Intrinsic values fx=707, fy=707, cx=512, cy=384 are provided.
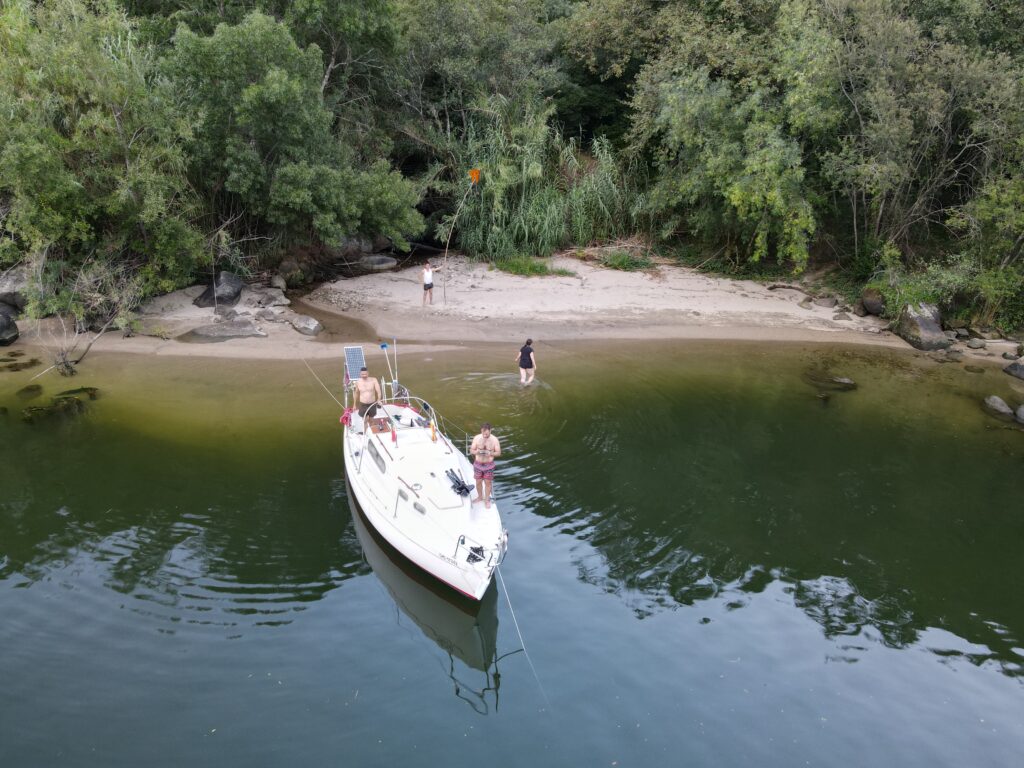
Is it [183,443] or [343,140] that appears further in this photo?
[343,140]

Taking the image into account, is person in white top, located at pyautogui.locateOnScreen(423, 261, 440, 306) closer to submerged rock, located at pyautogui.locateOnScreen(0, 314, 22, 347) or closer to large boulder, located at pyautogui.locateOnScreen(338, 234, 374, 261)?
large boulder, located at pyautogui.locateOnScreen(338, 234, 374, 261)

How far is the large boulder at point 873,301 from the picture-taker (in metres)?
24.9

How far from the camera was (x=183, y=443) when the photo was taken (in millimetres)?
15602

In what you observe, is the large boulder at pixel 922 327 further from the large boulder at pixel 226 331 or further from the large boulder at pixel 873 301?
the large boulder at pixel 226 331

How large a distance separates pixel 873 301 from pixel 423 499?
66.6ft

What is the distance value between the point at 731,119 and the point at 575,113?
30.8ft

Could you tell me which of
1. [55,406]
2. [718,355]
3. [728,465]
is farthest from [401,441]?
[718,355]

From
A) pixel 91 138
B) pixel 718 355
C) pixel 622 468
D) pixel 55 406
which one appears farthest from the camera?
pixel 718 355

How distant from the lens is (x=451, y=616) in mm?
11039

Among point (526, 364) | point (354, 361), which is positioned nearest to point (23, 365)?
point (354, 361)

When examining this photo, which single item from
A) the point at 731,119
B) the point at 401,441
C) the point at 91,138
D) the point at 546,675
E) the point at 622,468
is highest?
the point at 731,119

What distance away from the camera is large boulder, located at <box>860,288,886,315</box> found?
24859 mm

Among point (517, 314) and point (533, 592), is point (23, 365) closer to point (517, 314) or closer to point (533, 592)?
point (517, 314)

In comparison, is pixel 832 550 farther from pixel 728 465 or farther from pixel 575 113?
pixel 575 113
